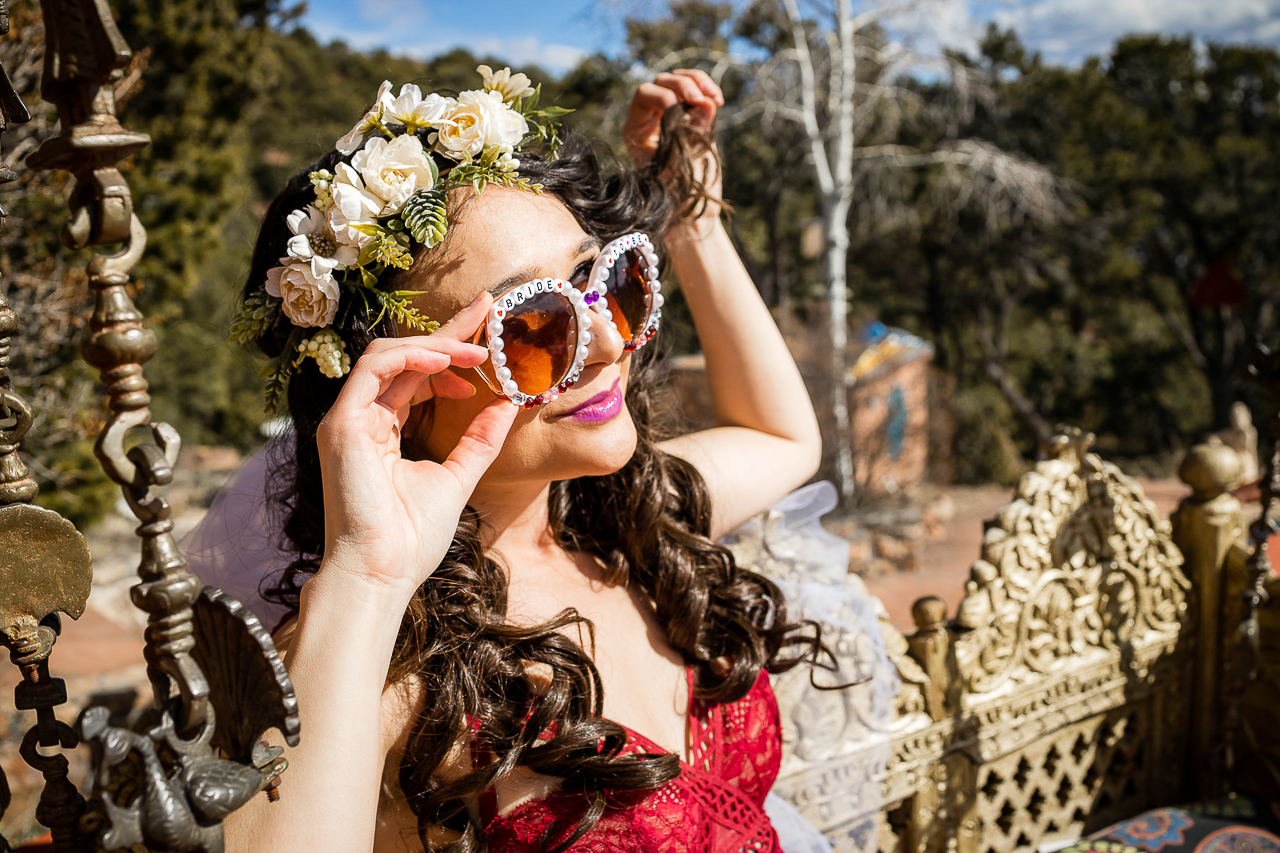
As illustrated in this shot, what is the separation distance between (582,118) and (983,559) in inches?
643

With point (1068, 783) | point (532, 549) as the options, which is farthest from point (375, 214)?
point (1068, 783)

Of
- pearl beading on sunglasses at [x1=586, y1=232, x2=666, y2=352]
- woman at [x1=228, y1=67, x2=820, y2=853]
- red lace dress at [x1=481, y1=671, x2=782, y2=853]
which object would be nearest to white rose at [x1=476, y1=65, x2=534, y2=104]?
woman at [x1=228, y1=67, x2=820, y2=853]

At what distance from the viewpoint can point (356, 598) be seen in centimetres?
105

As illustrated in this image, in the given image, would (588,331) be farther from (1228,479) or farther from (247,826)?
(1228,479)

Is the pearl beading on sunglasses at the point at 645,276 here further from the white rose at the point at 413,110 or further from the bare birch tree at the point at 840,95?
the bare birch tree at the point at 840,95

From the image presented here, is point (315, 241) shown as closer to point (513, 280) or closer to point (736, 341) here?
point (513, 280)

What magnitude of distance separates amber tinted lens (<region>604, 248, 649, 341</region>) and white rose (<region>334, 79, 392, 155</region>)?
0.48 meters

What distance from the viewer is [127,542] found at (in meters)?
9.39

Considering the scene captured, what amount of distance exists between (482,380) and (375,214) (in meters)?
0.32

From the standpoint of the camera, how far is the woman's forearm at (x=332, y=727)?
966 millimetres

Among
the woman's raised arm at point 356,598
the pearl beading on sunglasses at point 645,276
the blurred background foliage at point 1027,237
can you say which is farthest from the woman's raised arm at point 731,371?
the blurred background foliage at point 1027,237

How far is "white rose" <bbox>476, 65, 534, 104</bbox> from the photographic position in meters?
1.61

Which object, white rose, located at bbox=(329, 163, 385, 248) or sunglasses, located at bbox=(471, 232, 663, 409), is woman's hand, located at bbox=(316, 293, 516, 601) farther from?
white rose, located at bbox=(329, 163, 385, 248)

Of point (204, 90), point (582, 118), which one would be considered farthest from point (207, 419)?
point (582, 118)
